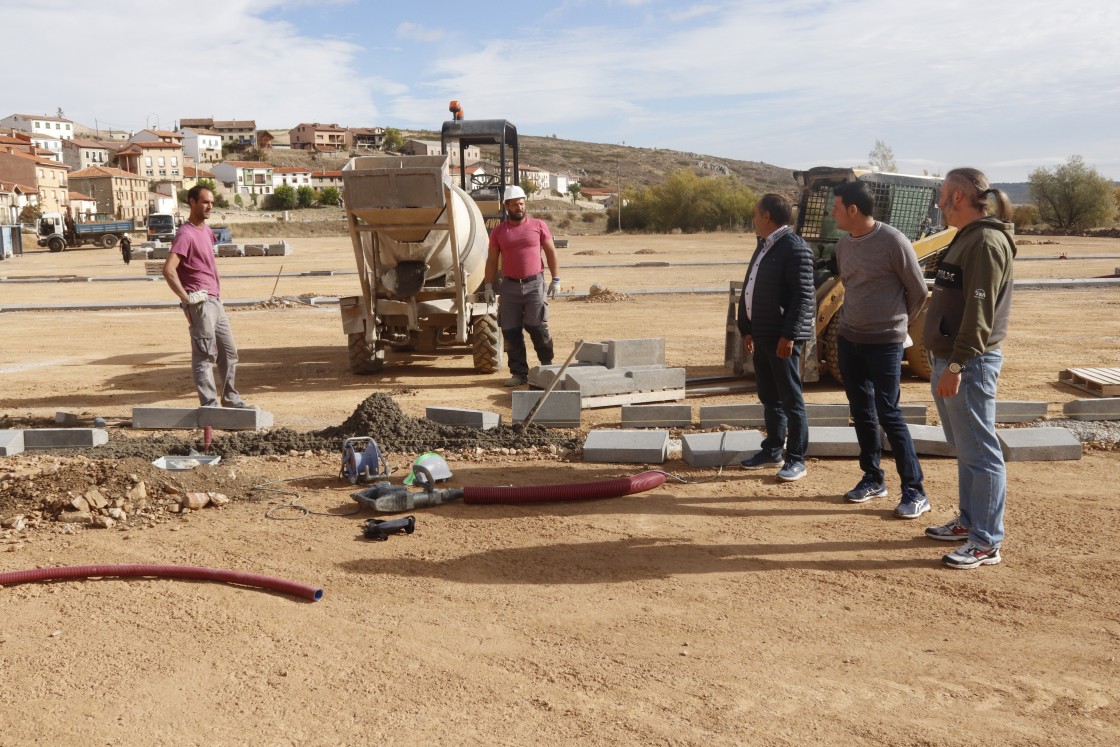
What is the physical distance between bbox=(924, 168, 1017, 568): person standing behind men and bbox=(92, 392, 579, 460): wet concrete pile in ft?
11.6

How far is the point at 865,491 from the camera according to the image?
6.14m

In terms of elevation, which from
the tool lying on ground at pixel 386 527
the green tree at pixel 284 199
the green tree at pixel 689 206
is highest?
the green tree at pixel 284 199

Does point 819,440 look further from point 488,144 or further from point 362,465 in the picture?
point 488,144

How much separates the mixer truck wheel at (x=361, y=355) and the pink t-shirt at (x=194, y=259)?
10.8 feet

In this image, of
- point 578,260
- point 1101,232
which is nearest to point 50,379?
point 578,260

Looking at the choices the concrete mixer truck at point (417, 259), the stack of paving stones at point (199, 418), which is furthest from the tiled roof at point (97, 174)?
the stack of paving stones at point (199, 418)

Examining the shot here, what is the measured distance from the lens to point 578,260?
3519 centimetres

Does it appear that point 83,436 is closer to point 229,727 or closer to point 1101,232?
point 229,727

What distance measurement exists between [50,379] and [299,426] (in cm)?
476

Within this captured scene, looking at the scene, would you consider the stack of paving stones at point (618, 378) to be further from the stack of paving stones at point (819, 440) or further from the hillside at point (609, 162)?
the hillside at point (609, 162)

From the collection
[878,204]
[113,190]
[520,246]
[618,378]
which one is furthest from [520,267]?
[113,190]

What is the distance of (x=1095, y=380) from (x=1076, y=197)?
163 ft

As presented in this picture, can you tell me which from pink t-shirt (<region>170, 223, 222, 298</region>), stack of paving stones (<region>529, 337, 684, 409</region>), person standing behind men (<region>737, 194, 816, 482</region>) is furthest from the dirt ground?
pink t-shirt (<region>170, 223, 222, 298</region>)

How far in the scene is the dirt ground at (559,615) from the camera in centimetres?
352
